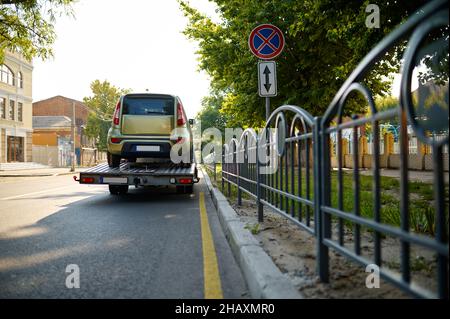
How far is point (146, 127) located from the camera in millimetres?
9414

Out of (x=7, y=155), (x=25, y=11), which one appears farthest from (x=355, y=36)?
(x=7, y=155)

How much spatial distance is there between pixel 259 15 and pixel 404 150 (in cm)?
1329

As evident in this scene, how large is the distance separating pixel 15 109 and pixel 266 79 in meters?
37.9

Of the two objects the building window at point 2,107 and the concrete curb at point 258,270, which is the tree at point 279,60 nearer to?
the concrete curb at point 258,270

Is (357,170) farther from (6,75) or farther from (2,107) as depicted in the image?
(6,75)

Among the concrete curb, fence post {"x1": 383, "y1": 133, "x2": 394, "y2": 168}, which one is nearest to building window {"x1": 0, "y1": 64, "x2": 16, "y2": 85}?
fence post {"x1": 383, "y1": 133, "x2": 394, "y2": 168}

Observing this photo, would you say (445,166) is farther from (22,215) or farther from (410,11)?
(22,215)

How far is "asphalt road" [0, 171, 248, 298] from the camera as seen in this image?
3.05 m

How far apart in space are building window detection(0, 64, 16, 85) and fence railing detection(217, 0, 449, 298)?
37552 millimetres

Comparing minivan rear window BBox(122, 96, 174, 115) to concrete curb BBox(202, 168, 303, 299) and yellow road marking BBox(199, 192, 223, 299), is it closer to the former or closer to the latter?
yellow road marking BBox(199, 192, 223, 299)

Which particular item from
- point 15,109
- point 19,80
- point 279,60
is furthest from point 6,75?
point 279,60

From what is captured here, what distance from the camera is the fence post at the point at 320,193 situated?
→ 9.11 ft

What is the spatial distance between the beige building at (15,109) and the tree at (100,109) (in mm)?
11355

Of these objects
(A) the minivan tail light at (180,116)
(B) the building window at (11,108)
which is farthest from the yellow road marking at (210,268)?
(B) the building window at (11,108)
